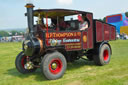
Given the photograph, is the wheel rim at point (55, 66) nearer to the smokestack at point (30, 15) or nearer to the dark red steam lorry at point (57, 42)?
the dark red steam lorry at point (57, 42)

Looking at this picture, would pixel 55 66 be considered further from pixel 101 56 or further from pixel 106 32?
pixel 106 32

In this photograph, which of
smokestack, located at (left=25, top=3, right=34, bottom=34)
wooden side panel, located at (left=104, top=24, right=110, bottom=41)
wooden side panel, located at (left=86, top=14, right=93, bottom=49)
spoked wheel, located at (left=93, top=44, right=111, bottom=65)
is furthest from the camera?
wooden side panel, located at (left=104, top=24, right=110, bottom=41)

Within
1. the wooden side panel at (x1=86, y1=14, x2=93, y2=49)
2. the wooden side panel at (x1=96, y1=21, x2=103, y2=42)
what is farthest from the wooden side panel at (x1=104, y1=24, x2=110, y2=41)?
the wooden side panel at (x1=86, y1=14, x2=93, y2=49)

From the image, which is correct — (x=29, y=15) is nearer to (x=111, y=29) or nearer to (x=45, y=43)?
(x=45, y=43)

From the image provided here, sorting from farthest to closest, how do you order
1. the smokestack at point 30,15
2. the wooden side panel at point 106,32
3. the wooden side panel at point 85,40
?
1. the wooden side panel at point 106,32
2. the wooden side panel at point 85,40
3. the smokestack at point 30,15

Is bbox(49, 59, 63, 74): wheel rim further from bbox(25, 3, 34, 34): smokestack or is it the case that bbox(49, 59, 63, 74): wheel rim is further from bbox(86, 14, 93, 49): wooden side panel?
bbox(86, 14, 93, 49): wooden side panel

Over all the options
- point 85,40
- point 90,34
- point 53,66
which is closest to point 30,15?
point 53,66

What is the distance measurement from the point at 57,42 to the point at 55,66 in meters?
0.80

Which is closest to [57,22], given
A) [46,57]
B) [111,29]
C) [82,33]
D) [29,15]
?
[82,33]

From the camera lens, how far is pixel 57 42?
215 inches

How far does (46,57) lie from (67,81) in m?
0.96

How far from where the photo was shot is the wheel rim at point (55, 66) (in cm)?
518

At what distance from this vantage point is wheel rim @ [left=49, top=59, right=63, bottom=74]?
17.0 feet

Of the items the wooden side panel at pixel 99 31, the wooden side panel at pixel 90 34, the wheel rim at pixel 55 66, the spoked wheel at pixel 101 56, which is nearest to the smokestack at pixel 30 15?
the wheel rim at pixel 55 66
